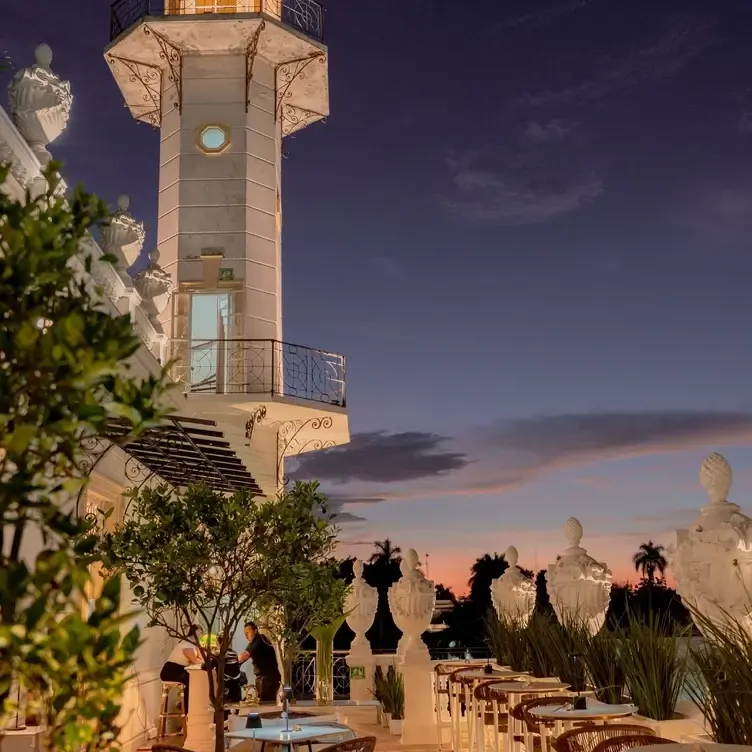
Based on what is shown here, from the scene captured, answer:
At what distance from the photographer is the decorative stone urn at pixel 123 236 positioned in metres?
9.91

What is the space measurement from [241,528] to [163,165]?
459 inches

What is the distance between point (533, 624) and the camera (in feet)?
34.2

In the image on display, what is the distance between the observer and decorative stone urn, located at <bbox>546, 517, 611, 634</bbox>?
889cm

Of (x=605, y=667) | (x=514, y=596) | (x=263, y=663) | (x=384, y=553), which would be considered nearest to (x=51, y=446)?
(x=605, y=667)

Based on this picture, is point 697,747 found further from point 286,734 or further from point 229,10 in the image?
point 229,10

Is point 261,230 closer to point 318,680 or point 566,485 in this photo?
point 318,680

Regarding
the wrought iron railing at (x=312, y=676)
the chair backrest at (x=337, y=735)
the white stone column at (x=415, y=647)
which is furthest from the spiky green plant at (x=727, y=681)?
the wrought iron railing at (x=312, y=676)

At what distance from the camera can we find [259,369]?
15.1m

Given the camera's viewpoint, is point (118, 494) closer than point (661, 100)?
Yes

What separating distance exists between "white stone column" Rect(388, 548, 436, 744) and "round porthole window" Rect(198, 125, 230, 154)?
7.96 m

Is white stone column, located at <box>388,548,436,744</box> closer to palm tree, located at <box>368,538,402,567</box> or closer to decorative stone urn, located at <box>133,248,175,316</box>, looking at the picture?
decorative stone urn, located at <box>133,248,175,316</box>

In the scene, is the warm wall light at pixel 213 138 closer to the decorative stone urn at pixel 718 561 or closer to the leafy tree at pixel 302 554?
the leafy tree at pixel 302 554

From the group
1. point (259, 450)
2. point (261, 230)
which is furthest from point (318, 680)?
point (261, 230)

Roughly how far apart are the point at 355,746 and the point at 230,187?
12.1 metres
